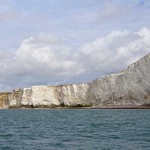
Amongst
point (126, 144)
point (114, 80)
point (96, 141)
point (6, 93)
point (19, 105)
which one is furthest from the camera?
point (6, 93)

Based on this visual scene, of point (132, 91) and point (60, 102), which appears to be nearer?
point (132, 91)

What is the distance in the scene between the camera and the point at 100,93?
78.9 meters

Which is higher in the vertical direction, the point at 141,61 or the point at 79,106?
the point at 141,61

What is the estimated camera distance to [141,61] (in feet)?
233

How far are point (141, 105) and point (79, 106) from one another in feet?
56.0

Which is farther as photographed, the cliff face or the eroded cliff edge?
the eroded cliff edge

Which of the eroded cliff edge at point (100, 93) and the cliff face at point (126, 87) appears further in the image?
the eroded cliff edge at point (100, 93)

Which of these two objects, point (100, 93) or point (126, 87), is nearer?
point (126, 87)

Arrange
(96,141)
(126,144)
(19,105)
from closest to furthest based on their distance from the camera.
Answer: (126,144) → (96,141) → (19,105)

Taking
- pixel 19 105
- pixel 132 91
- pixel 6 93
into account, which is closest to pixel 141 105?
pixel 132 91

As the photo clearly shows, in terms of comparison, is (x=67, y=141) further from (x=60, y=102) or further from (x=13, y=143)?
(x=60, y=102)

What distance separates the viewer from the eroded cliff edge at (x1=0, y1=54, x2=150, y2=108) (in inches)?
2803

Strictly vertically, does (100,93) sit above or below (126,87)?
below

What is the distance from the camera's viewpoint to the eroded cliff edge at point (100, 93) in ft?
234
